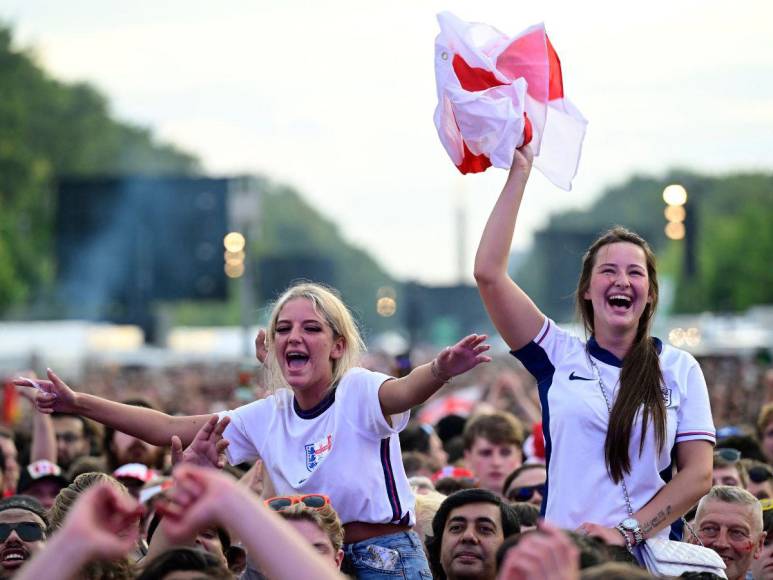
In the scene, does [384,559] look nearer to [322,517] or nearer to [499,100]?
[322,517]

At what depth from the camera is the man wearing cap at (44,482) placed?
24.3ft

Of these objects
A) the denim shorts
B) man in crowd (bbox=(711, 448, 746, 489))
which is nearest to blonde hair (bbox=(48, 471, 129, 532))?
the denim shorts

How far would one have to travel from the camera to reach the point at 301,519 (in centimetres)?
456

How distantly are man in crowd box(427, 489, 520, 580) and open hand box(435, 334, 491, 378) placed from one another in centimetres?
105

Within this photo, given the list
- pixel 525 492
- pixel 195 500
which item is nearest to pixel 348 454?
pixel 195 500

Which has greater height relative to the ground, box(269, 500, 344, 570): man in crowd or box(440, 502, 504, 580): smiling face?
box(269, 500, 344, 570): man in crowd

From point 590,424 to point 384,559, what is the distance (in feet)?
2.60

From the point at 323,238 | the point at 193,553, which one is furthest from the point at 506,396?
the point at 323,238

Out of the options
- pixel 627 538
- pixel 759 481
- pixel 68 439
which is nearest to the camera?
pixel 627 538

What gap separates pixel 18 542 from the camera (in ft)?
18.0

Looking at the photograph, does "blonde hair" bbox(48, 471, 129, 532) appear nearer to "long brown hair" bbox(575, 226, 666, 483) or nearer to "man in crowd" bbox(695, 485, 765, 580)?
"long brown hair" bbox(575, 226, 666, 483)

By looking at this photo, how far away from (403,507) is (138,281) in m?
22.5

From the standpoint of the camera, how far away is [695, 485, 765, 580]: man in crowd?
583 centimetres

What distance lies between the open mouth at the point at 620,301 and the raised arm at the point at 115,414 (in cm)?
141
